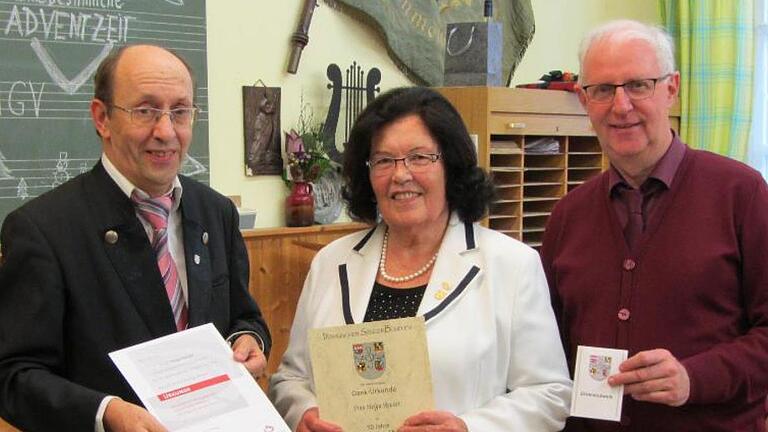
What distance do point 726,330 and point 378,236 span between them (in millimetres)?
821

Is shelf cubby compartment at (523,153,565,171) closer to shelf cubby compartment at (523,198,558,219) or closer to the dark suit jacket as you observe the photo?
shelf cubby compartment at (523,198,558,219)

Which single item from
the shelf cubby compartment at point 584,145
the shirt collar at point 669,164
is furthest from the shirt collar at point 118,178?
the shelf cubby compartment at point 584,145

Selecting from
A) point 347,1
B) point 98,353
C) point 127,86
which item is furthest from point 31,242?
point 347,1

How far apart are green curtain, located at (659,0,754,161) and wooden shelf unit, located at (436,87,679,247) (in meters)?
0.80

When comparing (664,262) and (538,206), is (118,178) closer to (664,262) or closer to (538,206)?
(664,262)

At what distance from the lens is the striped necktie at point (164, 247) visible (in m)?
1.69

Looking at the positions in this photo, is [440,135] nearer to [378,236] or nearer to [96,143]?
[378,236]

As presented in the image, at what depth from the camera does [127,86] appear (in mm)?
1627

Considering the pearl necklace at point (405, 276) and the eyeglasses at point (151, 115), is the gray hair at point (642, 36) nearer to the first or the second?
the pearl necklace at point (405, 276)

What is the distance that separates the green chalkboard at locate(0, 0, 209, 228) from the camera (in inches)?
110

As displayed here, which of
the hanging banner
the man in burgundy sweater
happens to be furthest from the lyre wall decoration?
the man in burgundy sweater

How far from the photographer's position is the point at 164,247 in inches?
67.6

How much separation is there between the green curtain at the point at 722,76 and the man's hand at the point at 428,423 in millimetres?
3311

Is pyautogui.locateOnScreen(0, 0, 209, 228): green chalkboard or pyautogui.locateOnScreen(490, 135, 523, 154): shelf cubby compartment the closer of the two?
pyautogui.locateOnScreen(0, 0, 209, 228): green chalkboard
